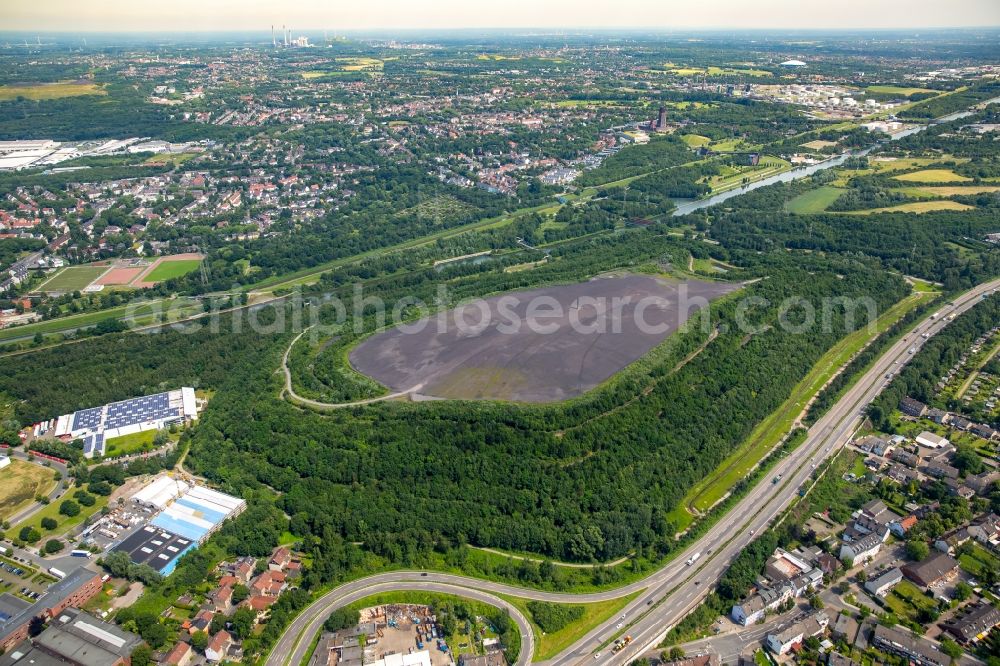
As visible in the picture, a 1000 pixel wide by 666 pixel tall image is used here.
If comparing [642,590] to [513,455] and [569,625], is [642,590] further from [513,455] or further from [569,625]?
[513,455]

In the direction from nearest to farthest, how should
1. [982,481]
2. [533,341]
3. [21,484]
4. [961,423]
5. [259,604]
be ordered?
[259,604], [982,481], [21,484], [961,423], [533,341]

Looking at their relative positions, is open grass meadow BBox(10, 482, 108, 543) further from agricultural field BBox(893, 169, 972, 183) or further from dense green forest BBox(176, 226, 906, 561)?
agricultural field BBox(893, 169, 972, 183)

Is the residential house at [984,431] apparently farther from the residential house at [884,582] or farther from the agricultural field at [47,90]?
the agricultural field at [47,90]

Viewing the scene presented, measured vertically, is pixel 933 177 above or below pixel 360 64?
below

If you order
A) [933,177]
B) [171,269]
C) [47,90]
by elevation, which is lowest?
[171,269]

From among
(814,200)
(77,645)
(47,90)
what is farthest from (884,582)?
(47,90)

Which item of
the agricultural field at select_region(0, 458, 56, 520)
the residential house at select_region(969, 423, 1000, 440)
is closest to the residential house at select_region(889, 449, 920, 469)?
the residential house at select_region(969, 423, 1000, 440)
